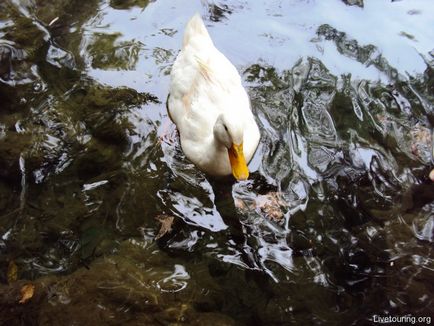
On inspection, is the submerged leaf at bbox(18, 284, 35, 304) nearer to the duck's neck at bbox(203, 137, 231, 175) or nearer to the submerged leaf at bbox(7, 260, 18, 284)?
the submerged leaf at bbox(7, 260, 18, 284)

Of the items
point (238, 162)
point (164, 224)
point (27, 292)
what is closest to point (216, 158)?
point (238, 162)

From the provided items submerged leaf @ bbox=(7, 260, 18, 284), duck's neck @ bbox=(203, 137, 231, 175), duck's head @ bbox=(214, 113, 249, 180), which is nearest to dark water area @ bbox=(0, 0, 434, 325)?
submerged leaf @ bbox=(7, 260, 18, 284)

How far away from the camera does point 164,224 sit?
11.0 ft

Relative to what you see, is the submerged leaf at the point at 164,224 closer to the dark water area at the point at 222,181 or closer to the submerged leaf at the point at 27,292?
the dark water area at the point at 222,181

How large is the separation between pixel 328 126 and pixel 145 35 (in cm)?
212

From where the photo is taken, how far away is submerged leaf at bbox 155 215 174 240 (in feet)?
10.9

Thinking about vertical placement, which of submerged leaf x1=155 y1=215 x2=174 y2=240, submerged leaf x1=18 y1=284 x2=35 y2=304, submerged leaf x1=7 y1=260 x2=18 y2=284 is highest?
submerged leaf x1=155 y1=215 x2=174 y2=240

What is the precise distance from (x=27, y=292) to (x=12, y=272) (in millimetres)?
242

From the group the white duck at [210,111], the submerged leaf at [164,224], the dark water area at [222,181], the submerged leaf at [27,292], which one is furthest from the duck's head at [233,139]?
the submerged leaf at [27,292]

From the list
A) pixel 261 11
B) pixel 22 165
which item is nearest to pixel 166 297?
pixel 22 165

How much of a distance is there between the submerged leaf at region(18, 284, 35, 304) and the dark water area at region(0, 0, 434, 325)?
0.03 meters

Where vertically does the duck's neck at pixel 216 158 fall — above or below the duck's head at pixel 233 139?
below

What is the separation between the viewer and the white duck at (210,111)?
3396 mm

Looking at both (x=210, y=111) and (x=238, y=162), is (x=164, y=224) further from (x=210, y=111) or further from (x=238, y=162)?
(x=210, y=111)
